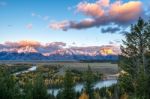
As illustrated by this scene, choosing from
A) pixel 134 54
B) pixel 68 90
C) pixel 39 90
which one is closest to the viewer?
pixel 134 54

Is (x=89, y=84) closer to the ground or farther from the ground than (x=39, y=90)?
closer to the ground

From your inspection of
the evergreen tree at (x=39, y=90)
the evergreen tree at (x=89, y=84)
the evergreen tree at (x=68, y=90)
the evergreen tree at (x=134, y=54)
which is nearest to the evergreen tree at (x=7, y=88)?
the evergreen tree at (x=39, y=90)

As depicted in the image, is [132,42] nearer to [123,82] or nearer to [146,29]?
[146,29]

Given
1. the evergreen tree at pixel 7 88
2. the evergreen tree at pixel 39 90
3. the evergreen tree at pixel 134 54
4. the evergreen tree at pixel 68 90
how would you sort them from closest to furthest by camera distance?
the evergreen tree at pixel 134 54
the evergreen tree at pixel 7 88
the evergreen tree at pixel 39 90
the evergreen tree at pixel 68 90

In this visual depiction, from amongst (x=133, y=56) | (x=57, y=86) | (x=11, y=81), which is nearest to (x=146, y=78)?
(x=133, y=56)

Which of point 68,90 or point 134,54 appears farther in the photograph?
point 68,90

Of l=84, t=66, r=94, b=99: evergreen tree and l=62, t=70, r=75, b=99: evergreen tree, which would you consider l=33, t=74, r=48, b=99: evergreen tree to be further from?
l=84, t=66, r=94, b=99: evergreen tree

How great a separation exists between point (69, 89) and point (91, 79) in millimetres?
14248

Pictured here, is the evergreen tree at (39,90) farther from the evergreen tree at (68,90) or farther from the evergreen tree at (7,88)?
the evergreen tree at (68,90)

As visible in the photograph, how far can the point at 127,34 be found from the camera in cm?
4431

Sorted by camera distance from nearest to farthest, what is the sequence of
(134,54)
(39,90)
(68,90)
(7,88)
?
1. (134,54)
2. (39,90)
3. (7,88)
4. (68,90)

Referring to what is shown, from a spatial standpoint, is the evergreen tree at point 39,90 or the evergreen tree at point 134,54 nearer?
the evergreen tree at point 134,54

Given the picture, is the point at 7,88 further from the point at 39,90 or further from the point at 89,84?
the point at 89,84

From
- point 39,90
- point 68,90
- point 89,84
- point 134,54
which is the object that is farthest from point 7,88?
point 134,54
